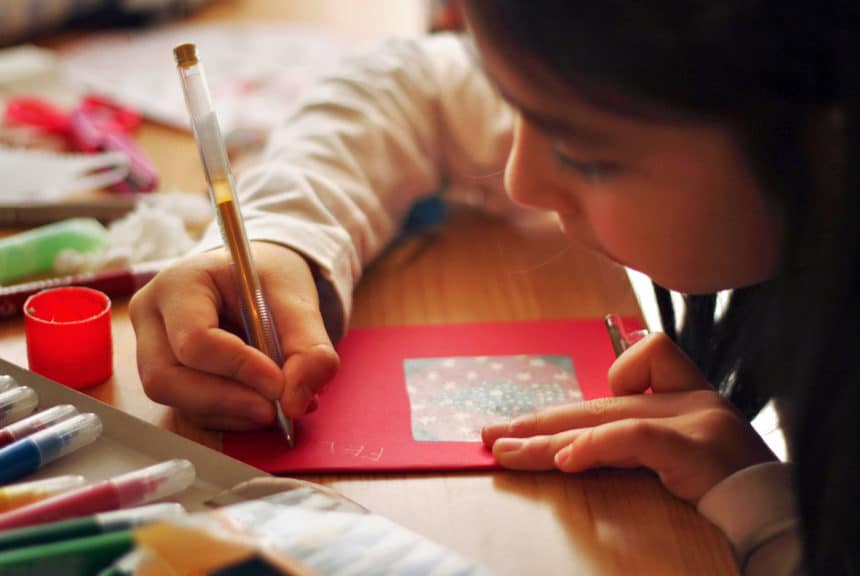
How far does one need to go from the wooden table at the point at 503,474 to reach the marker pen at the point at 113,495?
0.23 feet

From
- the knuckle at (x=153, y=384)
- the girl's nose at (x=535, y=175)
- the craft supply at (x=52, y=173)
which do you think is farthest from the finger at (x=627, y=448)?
the craft supply at (x=52, y=173)

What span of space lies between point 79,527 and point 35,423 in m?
0.12

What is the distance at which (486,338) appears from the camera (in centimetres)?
69

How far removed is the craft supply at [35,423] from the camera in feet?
1.66

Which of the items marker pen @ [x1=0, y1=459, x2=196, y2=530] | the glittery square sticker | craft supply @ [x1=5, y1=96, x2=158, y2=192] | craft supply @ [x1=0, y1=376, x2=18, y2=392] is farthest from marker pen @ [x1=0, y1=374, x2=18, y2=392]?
craft supply @ [x1=5, y1=96, x2=158, y2=192]

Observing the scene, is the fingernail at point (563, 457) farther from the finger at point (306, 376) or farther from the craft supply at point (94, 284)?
the craft supply at point (94, 284)

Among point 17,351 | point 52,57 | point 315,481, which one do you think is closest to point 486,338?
point 315,481

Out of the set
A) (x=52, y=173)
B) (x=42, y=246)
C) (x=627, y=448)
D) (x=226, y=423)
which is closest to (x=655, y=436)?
(x=627, y=448)

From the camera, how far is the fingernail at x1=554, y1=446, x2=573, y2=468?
54cm

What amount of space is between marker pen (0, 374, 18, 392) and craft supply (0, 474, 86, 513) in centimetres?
9

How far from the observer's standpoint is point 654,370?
0.60 m

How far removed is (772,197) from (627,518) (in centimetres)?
18

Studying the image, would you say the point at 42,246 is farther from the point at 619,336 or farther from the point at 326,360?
the point at 619,336

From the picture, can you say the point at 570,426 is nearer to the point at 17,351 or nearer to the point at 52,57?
the point at 17,351
